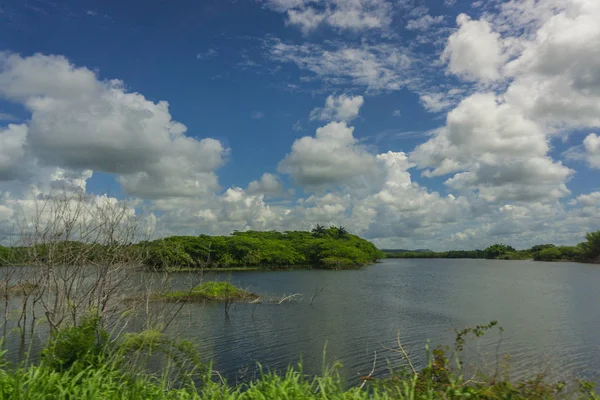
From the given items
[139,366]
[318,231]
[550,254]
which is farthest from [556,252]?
[139,366]

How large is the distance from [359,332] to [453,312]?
41.9 feet

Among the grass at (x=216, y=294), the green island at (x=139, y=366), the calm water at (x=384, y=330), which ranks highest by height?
the green island at (x=139, y=366)

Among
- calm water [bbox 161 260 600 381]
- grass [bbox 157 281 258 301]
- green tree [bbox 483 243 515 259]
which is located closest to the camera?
calm water [bbox 161 260 600 381]

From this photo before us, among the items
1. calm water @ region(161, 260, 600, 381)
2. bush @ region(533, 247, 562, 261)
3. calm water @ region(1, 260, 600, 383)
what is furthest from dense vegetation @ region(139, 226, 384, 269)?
bush @ region(533, 247, 562, 261)

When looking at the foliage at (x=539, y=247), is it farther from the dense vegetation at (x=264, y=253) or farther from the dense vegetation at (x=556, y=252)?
the dense vegetation at (x=264, y=253)

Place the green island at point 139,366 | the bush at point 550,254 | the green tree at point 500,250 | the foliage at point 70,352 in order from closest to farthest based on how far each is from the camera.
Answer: the green island at point 139,366, the foliage at point 70,352, the bush at point 550,254, the green tree at point 500,250

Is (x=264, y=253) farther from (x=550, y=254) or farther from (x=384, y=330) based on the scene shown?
(x=550, y=254)

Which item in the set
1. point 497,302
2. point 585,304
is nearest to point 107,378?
point 497,302

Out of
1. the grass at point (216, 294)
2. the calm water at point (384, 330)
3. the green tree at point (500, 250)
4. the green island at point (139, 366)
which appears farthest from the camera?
the green tree at point (500, 250)

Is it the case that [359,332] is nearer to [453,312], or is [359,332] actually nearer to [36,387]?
[453,312]

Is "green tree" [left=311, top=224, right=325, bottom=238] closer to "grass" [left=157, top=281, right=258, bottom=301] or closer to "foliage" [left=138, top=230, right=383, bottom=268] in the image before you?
"foliage" [left=138, top=230, right=383, bottom=268]

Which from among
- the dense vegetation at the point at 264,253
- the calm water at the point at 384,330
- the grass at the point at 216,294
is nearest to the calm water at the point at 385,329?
the calm water at the point at 384,330

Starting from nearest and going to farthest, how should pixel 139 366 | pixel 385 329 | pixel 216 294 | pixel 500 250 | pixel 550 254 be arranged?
pixel 139 366, pixel 385 329, pixel 216 294, pixel 550 254, pixel 500 250

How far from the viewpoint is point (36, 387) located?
554 centimetres
